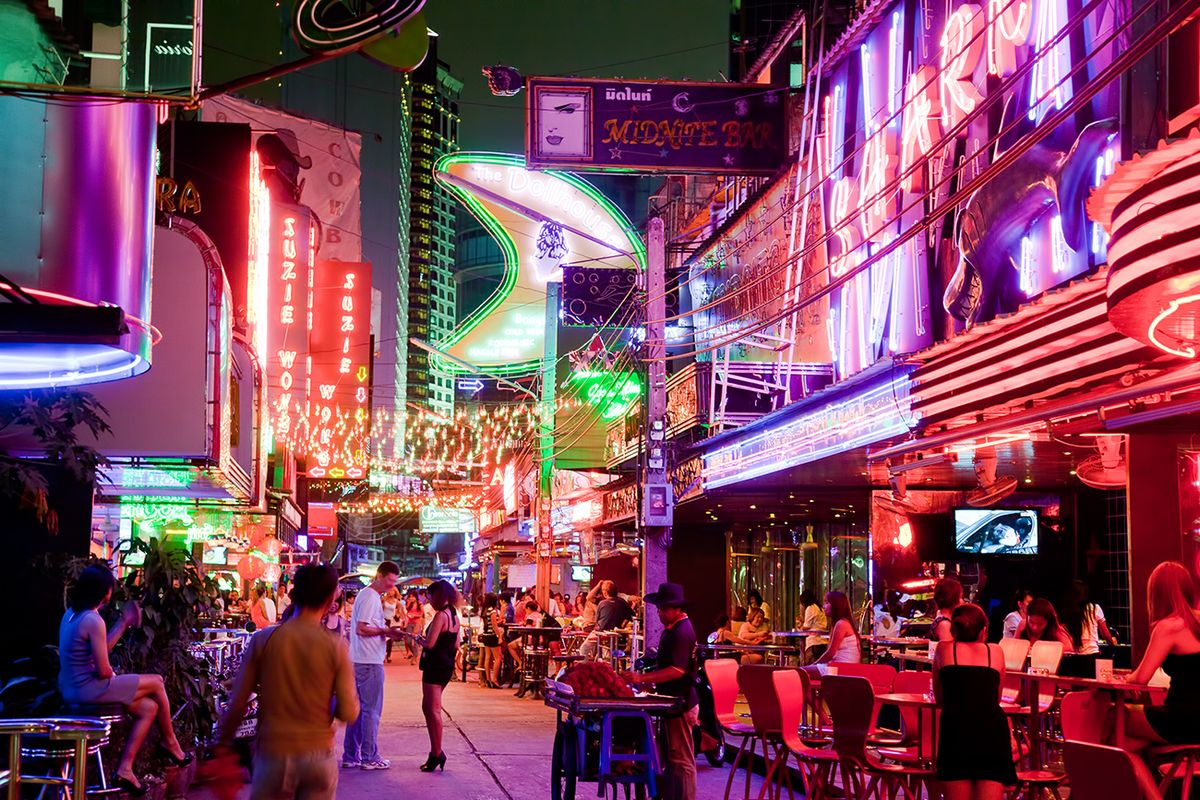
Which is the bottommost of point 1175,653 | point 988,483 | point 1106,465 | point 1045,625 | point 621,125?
point 1045,625

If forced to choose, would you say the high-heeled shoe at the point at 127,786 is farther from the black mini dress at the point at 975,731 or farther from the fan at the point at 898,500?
the fan at the point at 898,500

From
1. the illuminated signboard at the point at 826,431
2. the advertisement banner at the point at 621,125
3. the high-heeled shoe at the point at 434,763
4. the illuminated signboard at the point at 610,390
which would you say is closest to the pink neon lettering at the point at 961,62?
the illuminated signboard at the point at 826,431

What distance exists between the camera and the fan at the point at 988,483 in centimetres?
1496

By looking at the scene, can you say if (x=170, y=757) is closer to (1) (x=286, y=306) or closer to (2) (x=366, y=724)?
(2) (x=366, y=724)

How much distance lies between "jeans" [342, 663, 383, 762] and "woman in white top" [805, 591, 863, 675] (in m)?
4.89

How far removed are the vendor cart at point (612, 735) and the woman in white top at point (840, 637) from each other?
5.45 metres

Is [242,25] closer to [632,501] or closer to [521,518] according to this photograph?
[632,501]

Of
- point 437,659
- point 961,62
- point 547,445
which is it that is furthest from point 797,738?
point 547,445

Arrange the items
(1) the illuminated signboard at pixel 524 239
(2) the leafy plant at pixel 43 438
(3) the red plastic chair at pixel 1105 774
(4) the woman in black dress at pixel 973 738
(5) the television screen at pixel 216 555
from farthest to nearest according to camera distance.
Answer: (5) the television screen at pixel 216 555
(1) the illuminated signboard at pixel 524 239
(2) the leafy plant at pixel 43 438
(4) the woman in black dress at pixel 973 738
(3) the red plastic chair at pixel 1105 774

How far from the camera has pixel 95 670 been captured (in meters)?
10.5

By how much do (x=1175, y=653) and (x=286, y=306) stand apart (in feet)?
77.0

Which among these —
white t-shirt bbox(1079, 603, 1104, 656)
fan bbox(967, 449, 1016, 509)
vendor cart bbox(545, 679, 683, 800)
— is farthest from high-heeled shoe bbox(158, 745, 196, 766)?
white t-shirt bbox(1079, 603, 1104, 656)

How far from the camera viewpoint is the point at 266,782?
22.0 ft

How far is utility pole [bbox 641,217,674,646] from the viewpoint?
20.7 meters
